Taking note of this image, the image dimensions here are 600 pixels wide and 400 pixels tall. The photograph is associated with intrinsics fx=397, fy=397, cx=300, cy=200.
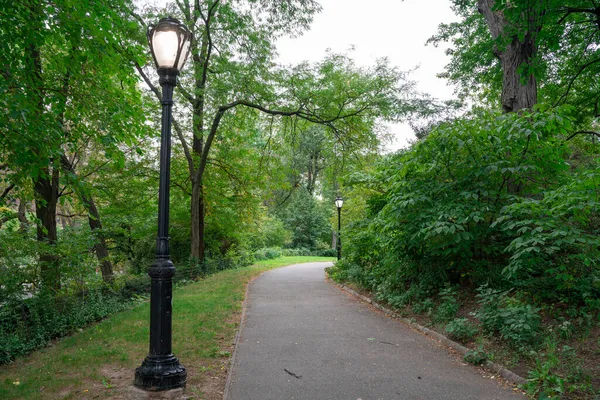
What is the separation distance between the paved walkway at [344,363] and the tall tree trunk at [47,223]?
160 inches

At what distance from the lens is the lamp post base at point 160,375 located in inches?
175

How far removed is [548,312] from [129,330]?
23.9 ft

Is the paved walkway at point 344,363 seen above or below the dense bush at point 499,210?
below

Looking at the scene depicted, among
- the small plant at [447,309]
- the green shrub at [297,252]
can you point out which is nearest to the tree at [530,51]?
the small plant at [447,309]

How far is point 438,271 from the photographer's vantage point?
30.1 feet

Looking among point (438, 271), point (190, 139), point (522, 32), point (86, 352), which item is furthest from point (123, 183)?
point (522, 32)

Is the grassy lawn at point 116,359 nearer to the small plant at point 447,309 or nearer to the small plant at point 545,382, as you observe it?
the small plant at point 545,382

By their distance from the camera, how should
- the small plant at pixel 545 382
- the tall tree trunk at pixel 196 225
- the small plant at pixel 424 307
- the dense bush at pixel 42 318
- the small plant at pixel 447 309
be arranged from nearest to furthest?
the small plant at pixel 545 382 < the dense bush at pixel 42 318 < the small plant at pixel 447 309 < the small plant at pixel 424 307 < the tall tree trunk at pixel 196 225

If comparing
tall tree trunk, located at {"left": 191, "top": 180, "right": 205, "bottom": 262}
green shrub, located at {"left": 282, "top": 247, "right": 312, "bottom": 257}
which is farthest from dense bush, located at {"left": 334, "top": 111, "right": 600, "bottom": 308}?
green shrub, located at {"left": 282, "top": 247, "right": 312, "bottom": 257}

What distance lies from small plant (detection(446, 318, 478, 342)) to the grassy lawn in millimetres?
3701

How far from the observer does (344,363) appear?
5.77m

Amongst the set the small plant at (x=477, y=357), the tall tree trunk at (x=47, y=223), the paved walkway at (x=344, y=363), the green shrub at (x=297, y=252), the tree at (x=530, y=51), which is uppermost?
the tree at (x=530, y=51)

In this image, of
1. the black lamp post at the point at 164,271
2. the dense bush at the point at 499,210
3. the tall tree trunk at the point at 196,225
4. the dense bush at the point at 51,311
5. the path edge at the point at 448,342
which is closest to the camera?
the black lamp post at the point at 164,271

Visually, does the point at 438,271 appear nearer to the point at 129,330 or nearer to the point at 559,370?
the point at 559,370
